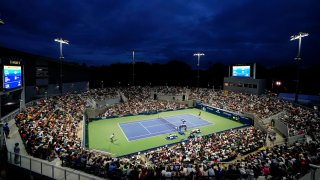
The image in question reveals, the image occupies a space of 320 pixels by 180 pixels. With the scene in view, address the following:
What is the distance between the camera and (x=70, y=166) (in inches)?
425

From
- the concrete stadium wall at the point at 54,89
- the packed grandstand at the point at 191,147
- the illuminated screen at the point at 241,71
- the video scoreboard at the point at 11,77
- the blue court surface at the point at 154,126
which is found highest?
the illuminated screen at the point at 241,71

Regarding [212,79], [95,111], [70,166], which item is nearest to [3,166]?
[70,166]

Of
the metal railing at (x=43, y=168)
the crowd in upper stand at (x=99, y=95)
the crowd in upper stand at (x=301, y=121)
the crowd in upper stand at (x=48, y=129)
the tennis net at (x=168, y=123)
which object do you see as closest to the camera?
the metal railing at (x=43, y=168)

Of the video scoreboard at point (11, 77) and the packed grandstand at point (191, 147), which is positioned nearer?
the packed grandstand at point (191, 147)

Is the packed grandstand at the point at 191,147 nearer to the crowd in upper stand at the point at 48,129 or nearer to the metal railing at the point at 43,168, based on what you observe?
the crowd in upper stand at the point at 48,129

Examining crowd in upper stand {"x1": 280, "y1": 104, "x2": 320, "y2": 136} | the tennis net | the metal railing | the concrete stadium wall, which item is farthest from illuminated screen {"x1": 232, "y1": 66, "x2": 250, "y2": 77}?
the concrete stadium wall

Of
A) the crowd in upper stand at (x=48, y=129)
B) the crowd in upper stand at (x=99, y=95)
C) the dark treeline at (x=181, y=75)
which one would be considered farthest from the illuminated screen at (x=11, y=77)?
the dark treeline at (x=181, y=75)

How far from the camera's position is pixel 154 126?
31.0m

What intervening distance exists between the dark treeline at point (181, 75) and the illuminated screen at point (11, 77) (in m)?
59.2

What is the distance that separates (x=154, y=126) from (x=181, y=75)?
63954 millimetres

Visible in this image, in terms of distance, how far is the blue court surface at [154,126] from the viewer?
27.1 metres

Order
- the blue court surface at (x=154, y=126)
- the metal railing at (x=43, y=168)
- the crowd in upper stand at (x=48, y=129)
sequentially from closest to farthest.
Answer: the metal railing at (x=43, y=168) → the crowd in upper stand at (x=48, y=129) → the blue court surface at (x=154, y=126)

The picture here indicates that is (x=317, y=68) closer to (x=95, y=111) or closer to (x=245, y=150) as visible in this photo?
(x=245, y=150)

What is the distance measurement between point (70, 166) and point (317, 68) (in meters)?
95.8
